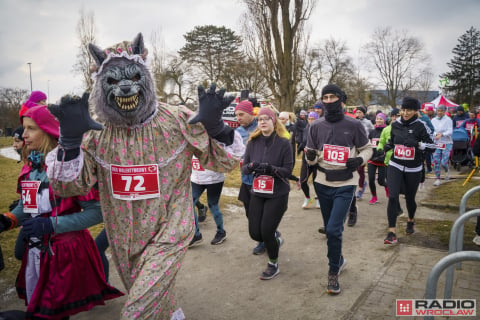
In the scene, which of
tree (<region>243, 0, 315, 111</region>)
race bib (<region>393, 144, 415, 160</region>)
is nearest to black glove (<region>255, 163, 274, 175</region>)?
race bib (<region>393, 144, 415, 160</region>)

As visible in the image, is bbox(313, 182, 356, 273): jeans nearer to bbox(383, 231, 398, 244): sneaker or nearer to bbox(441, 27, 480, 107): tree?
bbox(383, 231, 398, 244): sneaker

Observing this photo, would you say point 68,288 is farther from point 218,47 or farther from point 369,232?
point 218,47

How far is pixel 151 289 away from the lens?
231cm

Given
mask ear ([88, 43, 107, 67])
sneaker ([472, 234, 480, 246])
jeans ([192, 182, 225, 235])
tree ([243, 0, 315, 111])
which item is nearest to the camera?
mask ear ([88, 43, 107, 67])

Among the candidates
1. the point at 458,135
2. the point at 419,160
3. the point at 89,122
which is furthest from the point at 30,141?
the point at 458,135

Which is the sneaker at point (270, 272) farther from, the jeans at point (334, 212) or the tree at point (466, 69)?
the tree at point (466, 69)

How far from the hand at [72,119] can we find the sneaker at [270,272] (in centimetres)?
271

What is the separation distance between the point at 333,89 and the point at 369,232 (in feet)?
8.93

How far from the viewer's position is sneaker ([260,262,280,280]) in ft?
13.7

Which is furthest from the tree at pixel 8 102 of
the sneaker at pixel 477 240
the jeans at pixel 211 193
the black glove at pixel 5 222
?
the sneaker at pixel 477 240

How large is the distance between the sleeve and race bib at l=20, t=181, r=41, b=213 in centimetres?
25

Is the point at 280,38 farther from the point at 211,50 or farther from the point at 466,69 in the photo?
the point at 466,69

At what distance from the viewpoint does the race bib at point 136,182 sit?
8.48 ft

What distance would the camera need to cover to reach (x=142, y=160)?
2607 millimetres
